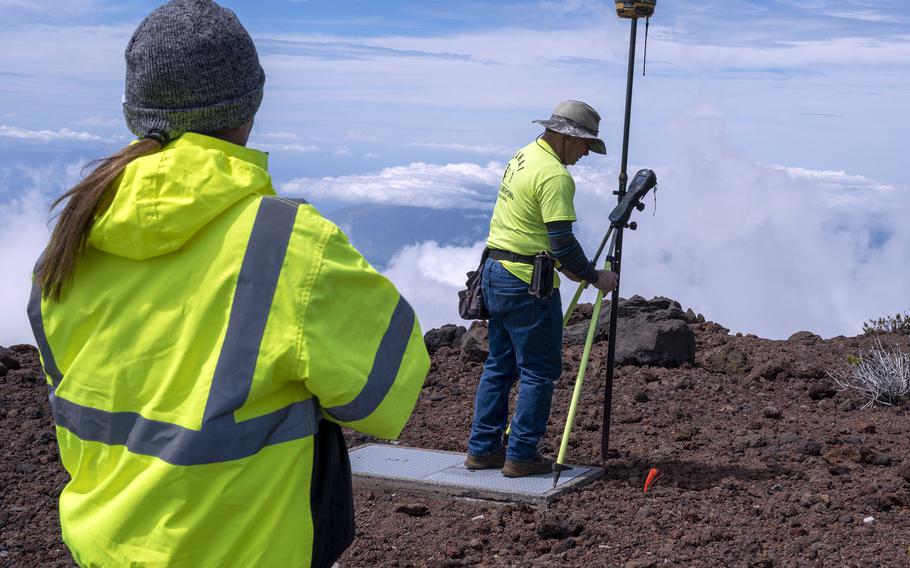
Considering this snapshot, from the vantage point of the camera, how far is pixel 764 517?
550 centimetres

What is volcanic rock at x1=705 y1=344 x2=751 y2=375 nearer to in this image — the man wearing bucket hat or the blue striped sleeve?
the man wearing bucket hat

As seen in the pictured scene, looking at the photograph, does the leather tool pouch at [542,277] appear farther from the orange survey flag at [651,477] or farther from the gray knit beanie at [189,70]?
the gray knit beanie at [189,70]

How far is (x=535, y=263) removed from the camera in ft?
18.4

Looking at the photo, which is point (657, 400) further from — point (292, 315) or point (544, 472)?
point (292, 315)

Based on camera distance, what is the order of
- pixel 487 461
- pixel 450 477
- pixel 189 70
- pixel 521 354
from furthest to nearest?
pixel 487 461 < pixel 450 477 < pixel 521 354 < pixel 189 70

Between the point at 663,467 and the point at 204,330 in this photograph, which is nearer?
the point at 204,330

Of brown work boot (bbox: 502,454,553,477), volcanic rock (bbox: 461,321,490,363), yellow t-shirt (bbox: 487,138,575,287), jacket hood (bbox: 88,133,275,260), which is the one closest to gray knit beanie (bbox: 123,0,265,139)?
jacket hood (bbox: 88,133,275,260)

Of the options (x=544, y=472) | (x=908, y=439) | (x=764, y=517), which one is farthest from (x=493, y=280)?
(x=908, y=439)

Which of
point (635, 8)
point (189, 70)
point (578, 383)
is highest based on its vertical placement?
point (635, 8)

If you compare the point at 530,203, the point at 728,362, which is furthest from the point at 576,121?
the point at 728,362

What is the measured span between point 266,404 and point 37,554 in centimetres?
412

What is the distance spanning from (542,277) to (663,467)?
1.61 meters

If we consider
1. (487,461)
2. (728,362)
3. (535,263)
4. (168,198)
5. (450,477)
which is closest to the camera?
(168,198)

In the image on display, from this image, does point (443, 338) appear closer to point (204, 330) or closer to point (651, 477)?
point (651, 477)
